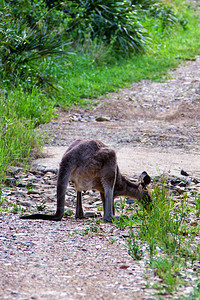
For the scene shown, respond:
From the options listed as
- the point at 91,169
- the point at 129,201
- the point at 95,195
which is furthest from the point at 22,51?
the point at 91,169

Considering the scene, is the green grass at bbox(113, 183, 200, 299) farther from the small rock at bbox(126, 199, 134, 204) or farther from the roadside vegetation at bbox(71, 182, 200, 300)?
the small rock at bbox(126, 199, 134, 204)

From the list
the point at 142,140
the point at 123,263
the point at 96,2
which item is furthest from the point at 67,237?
the point at 96,2

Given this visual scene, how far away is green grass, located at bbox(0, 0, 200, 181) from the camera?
7.11 metres

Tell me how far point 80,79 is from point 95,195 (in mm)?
6653

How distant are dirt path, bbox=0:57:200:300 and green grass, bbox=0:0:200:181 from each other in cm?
37

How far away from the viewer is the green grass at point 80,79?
711 cm

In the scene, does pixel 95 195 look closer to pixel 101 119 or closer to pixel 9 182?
pixel 9 182

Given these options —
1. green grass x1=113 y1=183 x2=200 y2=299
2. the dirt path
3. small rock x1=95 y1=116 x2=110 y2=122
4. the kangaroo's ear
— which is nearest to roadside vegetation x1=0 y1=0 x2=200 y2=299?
green grass x1=113 y1=183 x2=200 y2=299

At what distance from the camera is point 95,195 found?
6219mm

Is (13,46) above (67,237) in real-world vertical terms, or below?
above

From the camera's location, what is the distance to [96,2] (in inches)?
542

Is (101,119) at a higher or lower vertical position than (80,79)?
lower

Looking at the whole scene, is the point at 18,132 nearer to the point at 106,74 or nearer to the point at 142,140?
the point at 142,140

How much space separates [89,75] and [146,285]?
1044 centimetres
